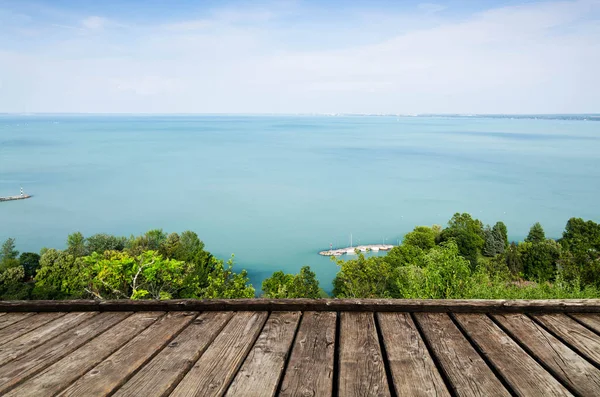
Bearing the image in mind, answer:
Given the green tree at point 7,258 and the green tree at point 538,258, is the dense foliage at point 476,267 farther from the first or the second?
the green tree at point 7,258

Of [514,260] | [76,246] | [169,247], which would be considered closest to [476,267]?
[514,260]

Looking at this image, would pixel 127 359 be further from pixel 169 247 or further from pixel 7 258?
pixel 7 258

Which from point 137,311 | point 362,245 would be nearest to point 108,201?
point 362,245

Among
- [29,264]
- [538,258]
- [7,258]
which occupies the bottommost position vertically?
[538,258]

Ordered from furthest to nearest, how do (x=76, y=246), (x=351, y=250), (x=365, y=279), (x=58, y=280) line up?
(x=351, y=250)
(x=76, y=246)
(x=58, y=280)
(x=365, y=279)

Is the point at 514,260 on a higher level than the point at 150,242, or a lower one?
lower

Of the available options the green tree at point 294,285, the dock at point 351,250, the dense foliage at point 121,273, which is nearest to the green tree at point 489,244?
the dock at point 351,250

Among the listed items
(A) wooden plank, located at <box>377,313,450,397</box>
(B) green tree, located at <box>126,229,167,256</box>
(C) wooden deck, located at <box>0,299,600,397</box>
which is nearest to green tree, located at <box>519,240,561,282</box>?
(B) green tree, located at <box>126,229,167,256</box>

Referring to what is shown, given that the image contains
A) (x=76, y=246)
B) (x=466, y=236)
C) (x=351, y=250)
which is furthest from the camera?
(x=351, y=250)

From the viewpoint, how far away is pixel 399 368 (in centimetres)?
232

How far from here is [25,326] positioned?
306 centimetres

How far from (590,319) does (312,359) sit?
192 centimetres

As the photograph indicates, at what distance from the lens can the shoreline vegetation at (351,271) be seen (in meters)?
12.5

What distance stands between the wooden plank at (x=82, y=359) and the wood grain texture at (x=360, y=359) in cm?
131
